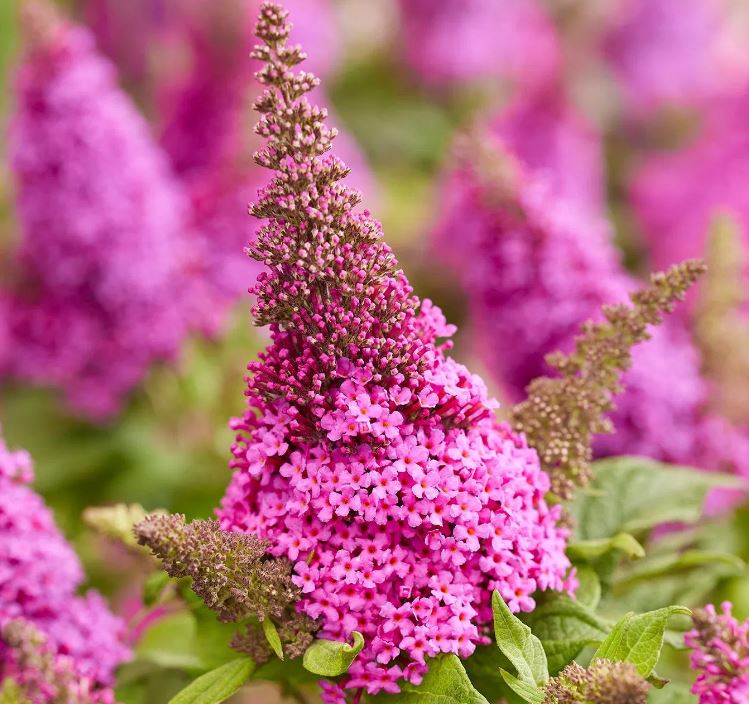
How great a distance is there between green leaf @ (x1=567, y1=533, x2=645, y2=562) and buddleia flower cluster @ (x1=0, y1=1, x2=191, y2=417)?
0.61 m

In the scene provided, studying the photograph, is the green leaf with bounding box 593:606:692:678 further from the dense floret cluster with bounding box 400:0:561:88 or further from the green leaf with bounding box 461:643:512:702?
the dense floret cluster with bounding box 400:0:561:88

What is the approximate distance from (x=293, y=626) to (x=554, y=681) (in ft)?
0.46

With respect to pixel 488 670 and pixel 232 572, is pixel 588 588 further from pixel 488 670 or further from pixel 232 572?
pixel 232 572

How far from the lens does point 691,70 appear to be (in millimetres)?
1967

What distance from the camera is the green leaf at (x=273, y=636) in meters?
0.51

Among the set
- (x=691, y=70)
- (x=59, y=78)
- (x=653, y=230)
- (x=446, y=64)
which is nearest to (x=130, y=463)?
(x=59, y=78)

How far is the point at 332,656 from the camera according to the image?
0.51m

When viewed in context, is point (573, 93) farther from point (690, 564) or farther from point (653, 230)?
point (690, 564)

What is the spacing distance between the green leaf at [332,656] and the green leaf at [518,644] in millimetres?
72

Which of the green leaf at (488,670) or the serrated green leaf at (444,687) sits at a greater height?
the green leaf at (488,670)

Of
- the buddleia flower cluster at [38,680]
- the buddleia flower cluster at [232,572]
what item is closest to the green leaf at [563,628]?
the buddleia flower cluster at [232,572]

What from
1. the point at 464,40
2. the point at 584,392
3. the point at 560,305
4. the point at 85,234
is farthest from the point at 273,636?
the point at 464,40

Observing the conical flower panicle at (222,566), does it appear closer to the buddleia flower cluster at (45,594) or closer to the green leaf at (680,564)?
the buddleia flower cluster at (45,594)

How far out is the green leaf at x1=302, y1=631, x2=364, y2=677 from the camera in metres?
0.50
